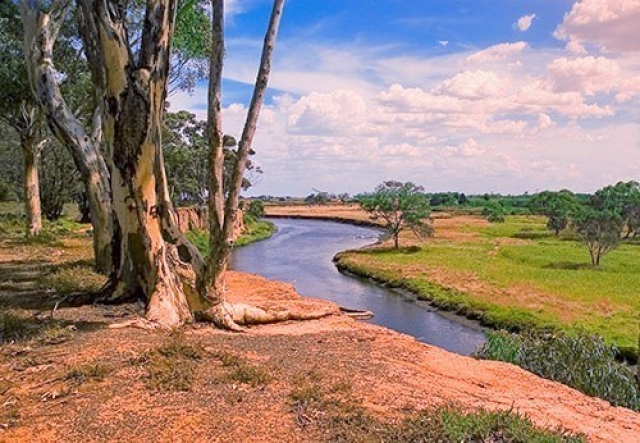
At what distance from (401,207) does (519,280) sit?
16.7m

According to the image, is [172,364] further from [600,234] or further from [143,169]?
[600,234]

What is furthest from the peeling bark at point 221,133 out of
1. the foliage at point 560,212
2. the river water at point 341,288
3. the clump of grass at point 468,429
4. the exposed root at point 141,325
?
the foliage at point 560,212

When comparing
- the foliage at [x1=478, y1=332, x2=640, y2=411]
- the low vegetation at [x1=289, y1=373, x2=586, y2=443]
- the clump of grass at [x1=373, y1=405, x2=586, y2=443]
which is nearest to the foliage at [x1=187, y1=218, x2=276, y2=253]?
the foliage at [x1=478, y1=332, x2=640, y2=411]

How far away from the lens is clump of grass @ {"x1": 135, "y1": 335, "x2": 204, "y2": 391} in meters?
6.11

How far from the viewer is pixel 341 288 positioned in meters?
29.2

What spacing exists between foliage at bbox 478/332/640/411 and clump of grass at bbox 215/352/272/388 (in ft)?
24.4

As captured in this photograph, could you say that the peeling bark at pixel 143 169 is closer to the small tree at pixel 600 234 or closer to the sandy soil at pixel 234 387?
the sandy soil at pixel 234 387

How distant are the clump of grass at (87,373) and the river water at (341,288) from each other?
13808 mm

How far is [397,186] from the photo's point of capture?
46750 mm

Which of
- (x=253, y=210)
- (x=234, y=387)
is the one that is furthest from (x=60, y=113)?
(x=253, y=210)

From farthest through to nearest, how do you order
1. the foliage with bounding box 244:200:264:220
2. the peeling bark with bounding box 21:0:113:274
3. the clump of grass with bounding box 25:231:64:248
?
1. the foliage with bounding box 244:200:264:220
2. the clump of grass with bounding box 25:231:64:248
3. the peeling bark with bounding box 21:0:113:274

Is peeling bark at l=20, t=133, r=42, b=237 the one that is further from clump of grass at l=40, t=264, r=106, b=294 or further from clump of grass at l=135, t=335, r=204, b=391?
clump of grass at l=135, t=335, r=204, b=391

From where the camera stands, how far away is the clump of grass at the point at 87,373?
6.19 m

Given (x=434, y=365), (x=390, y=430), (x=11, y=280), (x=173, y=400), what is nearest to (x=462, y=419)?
(x=390, y=430)
